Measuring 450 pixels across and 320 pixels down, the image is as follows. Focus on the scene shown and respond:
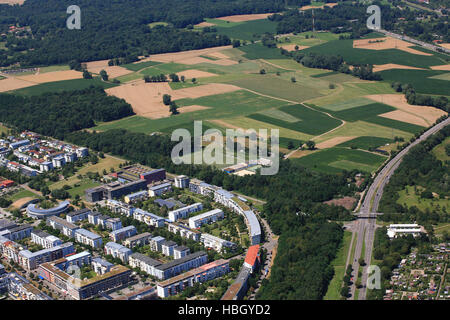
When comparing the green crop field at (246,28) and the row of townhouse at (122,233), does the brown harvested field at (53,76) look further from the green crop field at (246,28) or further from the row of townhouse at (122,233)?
the row of townhouse at (122,233)

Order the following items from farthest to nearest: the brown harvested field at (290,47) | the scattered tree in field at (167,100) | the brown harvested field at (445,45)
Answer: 1. the brown harvested field at (290,47)
2. the brown harvested field at (445,45)
3. the scattered tree in field at (167,100)

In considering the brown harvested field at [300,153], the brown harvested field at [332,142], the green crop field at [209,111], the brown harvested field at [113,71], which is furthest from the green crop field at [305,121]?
the brown harvested field at [113,71]

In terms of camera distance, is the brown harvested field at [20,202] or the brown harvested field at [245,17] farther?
the brown harvested field at [245,17]

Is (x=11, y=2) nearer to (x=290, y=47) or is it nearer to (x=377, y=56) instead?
(x=290, y=47)

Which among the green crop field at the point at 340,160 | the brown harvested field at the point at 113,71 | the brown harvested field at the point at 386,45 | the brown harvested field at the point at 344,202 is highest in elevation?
the brown harvested field at the point at 386,45

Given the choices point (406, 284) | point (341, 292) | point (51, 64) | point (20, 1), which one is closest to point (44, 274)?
point (341, 292)

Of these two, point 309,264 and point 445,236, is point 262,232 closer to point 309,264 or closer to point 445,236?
point 309,264
